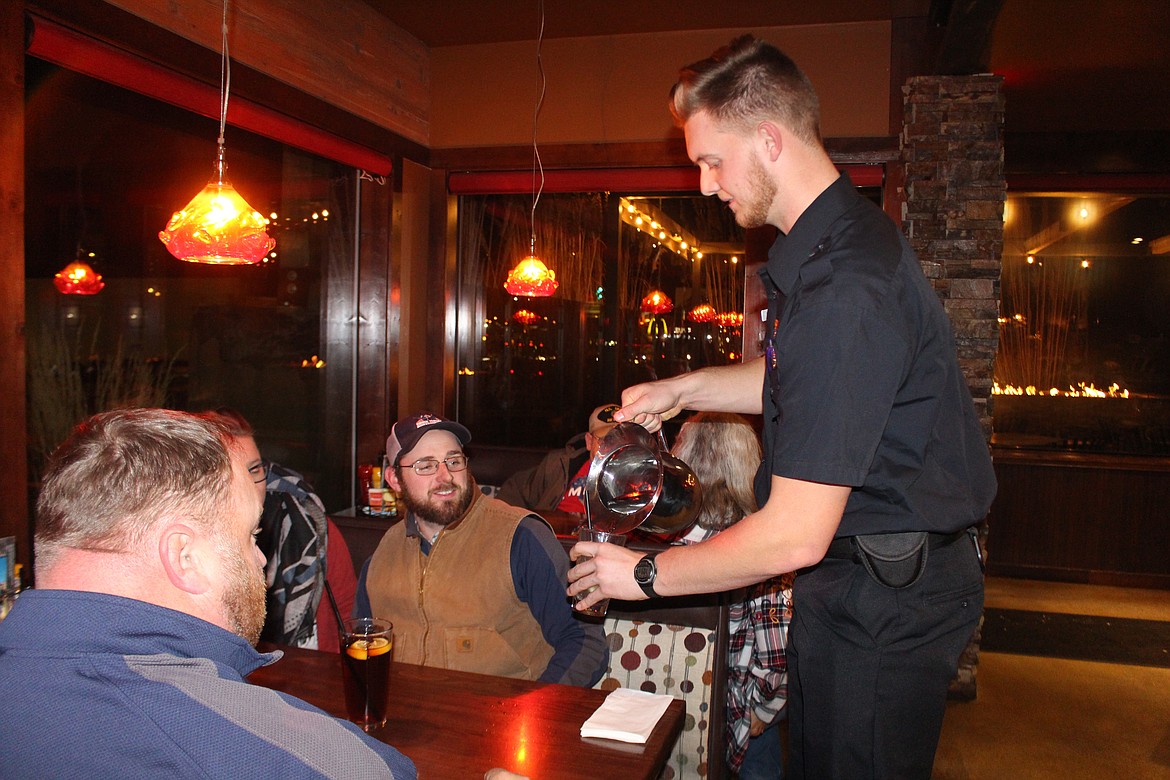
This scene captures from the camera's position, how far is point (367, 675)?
1503 millimetres

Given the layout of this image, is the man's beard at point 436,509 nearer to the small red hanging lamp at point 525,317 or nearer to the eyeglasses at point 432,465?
the eyeglasses at point 432,465

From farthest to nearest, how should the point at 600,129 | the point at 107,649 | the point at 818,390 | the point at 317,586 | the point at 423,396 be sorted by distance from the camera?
the point at 423,396, the point at 600,129, the point at 317,586, the point at 818,390, the point at 107,649

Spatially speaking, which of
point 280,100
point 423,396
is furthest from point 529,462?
point 280,100

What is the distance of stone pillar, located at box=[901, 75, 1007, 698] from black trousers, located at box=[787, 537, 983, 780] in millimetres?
2674

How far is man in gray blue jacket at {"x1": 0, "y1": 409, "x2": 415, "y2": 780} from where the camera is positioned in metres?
0.78

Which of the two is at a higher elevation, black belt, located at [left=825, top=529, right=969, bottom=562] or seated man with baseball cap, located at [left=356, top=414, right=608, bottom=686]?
black belt, located at [left=825, top=529, right=969, bottom=562]

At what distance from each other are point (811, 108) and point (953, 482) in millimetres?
685

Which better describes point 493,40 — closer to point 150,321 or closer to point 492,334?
point 492,334

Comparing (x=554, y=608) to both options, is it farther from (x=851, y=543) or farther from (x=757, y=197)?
(x=757, y=197)

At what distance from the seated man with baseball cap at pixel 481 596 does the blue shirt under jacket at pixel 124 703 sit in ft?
4.19

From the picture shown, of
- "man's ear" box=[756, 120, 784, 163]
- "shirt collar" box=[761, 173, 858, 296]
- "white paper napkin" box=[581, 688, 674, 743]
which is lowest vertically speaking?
"white paper napkin" box=[581, 688, 674, 743]

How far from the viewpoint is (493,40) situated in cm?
516

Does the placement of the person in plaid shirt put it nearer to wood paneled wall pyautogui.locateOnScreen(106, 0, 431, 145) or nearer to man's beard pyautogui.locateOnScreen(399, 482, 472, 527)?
man's beard pyautogui.locateOnScreen(399, 482, 472, 527)

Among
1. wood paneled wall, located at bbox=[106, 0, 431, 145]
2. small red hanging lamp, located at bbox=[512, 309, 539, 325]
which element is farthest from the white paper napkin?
small red hanging lamp, located at bbox=[512, 309, 539, 325]
